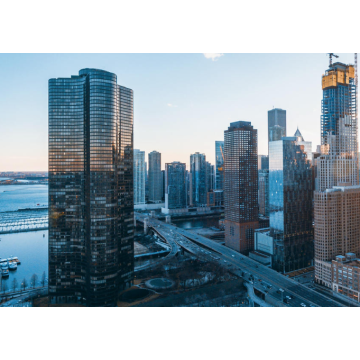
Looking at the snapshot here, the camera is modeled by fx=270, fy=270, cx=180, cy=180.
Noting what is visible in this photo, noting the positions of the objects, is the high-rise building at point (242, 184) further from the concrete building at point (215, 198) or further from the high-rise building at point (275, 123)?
the concrete building at point (215, 198)

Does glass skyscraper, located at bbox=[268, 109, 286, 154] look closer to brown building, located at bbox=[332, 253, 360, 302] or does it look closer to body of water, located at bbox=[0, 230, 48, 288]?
brown building, located at bbox=[332, 253, 360, 302]

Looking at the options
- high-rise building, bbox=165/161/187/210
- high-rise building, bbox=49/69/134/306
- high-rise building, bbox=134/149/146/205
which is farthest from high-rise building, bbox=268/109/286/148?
high-rise building, bbox=49/69/134/306

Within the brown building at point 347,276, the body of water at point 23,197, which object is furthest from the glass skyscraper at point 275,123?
the body of water at point 23,197

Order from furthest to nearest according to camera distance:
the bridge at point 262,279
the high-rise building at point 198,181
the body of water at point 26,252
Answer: the high-rise building at point 198,181 → the body of water at point 26,252 → the bridge at point 262,279

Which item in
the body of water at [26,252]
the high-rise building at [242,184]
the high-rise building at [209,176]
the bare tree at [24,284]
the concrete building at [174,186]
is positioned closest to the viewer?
the bare tree at [24,284]

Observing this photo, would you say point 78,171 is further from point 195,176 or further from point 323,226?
point 195,176
